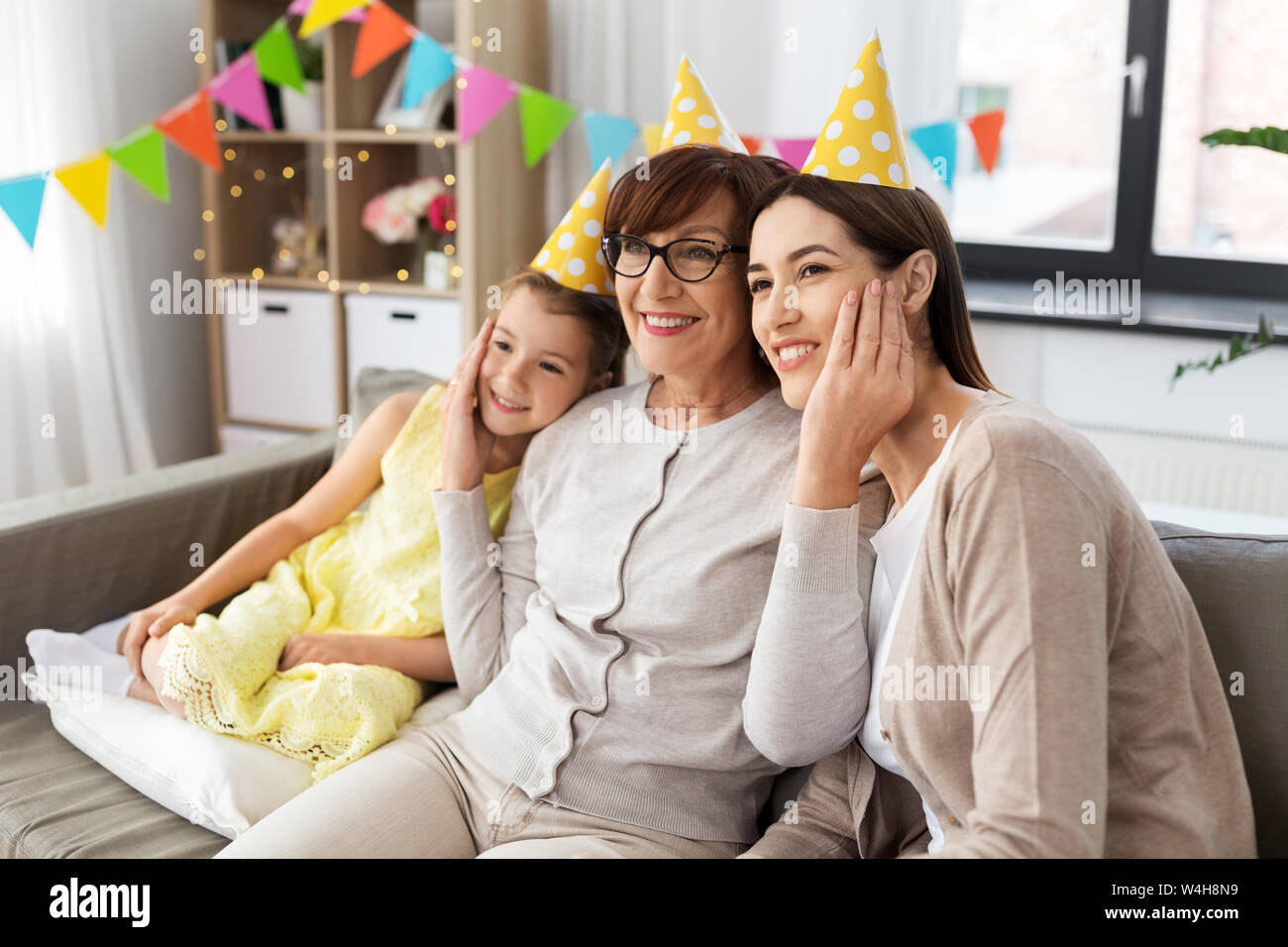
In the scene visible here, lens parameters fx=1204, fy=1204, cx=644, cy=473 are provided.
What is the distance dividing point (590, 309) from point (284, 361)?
2216mm

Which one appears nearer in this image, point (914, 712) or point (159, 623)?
point (914, 712)

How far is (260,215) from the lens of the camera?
3707mm

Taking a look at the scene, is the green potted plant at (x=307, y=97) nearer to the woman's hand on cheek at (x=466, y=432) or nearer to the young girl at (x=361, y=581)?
the young girl at (x=361, y=581)

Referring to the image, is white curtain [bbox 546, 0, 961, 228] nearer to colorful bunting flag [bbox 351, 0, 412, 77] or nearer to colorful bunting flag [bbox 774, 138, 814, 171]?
colorful bunting flag [bbox 774, 138, 814, 171]

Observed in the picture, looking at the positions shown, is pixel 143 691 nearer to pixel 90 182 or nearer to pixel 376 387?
pixel 376 387

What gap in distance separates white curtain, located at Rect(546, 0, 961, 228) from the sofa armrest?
1615 millimetres

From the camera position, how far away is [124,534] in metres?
1.89

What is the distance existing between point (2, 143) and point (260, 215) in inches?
30.4

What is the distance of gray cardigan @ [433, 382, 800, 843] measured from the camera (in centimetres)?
133

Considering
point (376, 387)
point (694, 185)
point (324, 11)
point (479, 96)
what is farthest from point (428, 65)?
point (694, 185)

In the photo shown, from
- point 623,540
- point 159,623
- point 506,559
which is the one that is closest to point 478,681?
point 506,559
